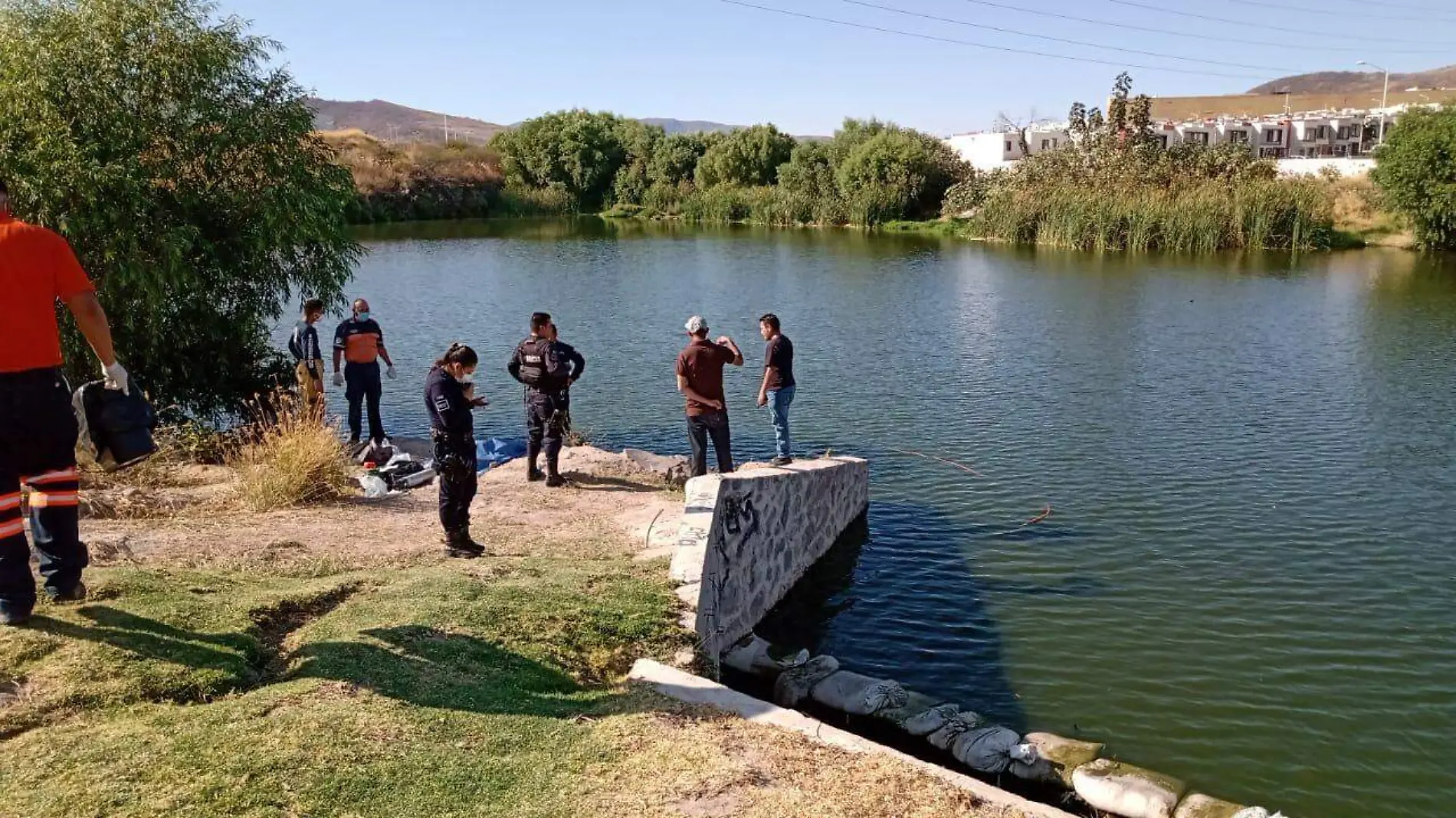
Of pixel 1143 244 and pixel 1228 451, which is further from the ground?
pixel 1143 244

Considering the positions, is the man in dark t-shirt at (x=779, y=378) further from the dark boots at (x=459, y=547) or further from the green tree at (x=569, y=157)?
the green tree at (x=569, y=157)

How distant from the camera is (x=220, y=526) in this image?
902 cm

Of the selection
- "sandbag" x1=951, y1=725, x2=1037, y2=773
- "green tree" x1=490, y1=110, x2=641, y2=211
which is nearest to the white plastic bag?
"sandbag" x1=951, y1=725, x2=1037, y2=773

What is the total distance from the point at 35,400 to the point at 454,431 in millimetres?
3068

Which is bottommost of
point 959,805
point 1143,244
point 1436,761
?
point 1436,761

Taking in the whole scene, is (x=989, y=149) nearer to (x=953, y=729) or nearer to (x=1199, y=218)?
(x=1199, y=218)

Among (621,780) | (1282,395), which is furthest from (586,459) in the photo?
(1282,395)

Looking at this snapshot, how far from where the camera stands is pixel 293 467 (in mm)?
10328

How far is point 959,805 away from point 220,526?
6.84m

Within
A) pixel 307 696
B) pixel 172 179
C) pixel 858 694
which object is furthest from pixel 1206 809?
pixel 172 179

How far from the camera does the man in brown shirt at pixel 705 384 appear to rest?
11.1 m

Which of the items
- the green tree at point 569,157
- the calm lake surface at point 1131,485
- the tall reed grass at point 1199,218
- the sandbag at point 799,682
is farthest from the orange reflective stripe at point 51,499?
the green tree at point 569,157

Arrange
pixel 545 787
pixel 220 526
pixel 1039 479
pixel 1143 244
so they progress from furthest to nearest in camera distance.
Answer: pixel 1143 244 < pixel 1039 479 < pixel 220 526 < pixel 545 787

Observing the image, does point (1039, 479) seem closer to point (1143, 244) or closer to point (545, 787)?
point (545, 787)
